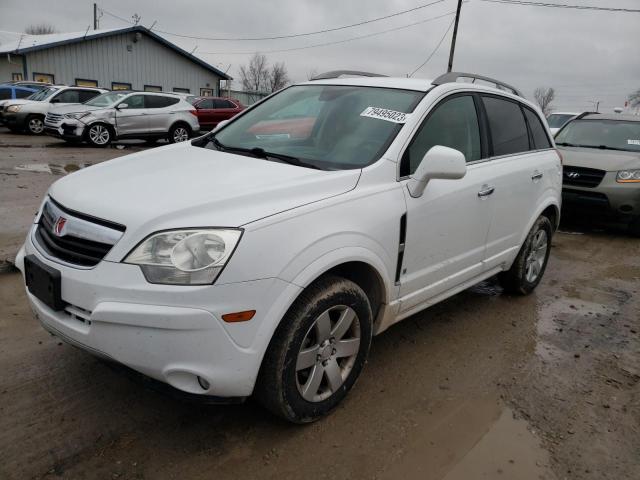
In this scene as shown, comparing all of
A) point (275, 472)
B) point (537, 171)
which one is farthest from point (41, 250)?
point (537, 171)

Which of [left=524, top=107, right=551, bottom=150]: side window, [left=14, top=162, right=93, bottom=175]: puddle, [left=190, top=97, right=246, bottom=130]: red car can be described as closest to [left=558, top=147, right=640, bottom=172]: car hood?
[left=524, top=107, right=551, bottom=150]: side window

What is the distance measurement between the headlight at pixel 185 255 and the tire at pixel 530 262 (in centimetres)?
306

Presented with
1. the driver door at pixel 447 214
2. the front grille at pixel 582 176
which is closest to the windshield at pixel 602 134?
the front grille at pixel 582 176

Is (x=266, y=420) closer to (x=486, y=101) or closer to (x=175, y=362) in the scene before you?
(x=175, y=362)

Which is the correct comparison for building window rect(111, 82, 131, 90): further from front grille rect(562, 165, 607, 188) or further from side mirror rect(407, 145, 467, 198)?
side mirror rect(407, 145, 467, 198)

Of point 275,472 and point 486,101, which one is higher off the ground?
point 486,101

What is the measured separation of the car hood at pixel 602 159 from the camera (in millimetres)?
7051

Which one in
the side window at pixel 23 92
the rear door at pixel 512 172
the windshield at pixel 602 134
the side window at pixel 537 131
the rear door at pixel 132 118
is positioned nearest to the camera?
the rear door at pixel 512 172

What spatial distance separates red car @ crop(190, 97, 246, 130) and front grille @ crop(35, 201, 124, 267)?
17.3 meters

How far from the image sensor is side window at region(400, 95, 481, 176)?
3.04m

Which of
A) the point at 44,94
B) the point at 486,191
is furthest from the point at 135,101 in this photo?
the point at 486,191

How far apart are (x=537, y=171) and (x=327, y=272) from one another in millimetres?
2570

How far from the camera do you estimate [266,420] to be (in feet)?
8.72

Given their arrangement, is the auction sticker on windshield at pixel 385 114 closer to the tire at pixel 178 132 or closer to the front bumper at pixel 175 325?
the front bumper at pixel 175 325
